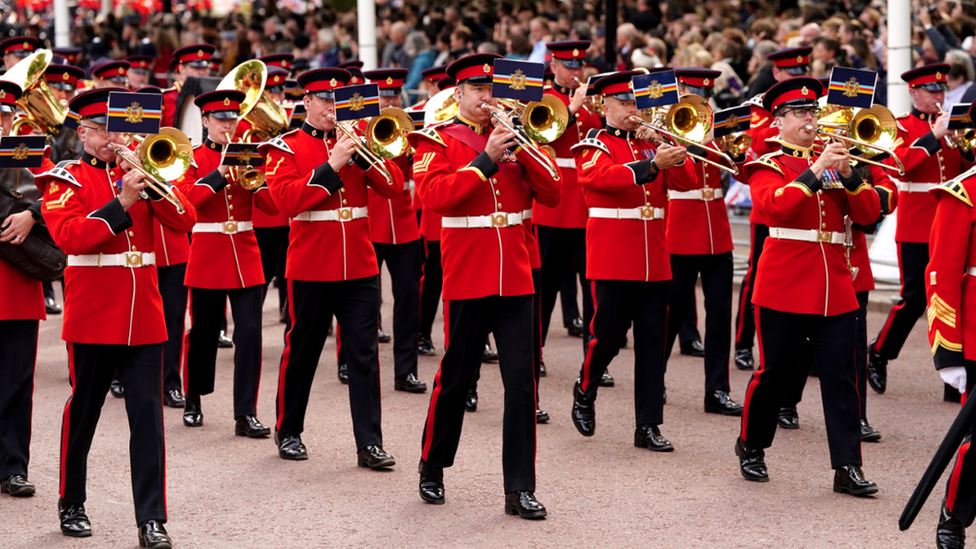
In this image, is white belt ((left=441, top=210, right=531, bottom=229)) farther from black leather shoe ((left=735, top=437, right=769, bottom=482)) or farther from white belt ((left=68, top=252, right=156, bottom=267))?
black leather shoe ((left=735, top=437, right=769, bottom=482))

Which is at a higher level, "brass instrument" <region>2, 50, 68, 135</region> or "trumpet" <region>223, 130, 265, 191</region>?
"brass instrument" <region>2, 50, 68, 135</region>

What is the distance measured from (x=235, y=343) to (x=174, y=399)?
36.0 inches

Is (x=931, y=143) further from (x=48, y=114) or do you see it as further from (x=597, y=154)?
(x=48, y=114)

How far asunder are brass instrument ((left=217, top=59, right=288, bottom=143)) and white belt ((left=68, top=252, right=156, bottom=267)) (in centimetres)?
220

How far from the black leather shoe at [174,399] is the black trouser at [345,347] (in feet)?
4.38

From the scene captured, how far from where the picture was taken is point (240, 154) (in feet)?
22.1

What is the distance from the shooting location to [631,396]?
796 centimetres

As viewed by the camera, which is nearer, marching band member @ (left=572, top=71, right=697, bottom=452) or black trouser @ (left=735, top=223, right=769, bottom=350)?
marching band member @ (left=572, top=71, right=697, bottom=452)

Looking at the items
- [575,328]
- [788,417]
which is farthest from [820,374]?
[575,328]

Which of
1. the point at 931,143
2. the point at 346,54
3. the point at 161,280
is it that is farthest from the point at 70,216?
the point at 346,54

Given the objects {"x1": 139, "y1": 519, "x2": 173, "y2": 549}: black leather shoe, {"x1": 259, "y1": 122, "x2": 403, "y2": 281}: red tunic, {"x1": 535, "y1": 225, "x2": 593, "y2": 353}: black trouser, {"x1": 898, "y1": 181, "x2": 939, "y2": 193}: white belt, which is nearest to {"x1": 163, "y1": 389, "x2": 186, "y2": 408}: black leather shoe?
{"x1": 259, "y1": 122, "x2": 403, "y2": 281}: red tunic

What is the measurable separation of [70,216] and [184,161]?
19.7 inches

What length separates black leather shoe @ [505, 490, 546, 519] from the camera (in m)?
5.64

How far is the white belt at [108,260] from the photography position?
17.8ft
